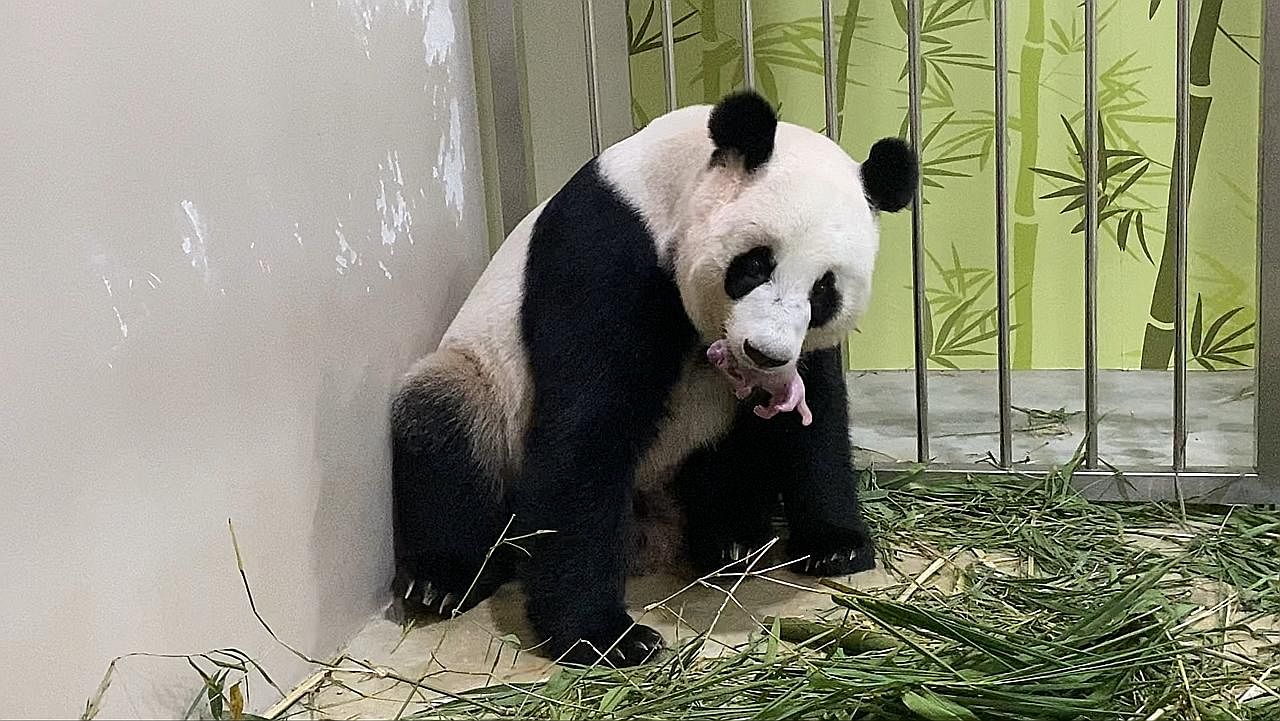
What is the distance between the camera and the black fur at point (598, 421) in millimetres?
1722

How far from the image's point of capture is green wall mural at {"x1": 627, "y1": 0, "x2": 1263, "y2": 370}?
8.98ft

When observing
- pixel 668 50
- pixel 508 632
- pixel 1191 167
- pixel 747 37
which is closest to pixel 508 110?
pixel 668 50

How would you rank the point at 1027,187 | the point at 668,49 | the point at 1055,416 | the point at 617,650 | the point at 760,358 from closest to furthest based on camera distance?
the point at 760,358
the point at 617,650
the point at 668,49
the point at 1055,416
the point at 1027,187

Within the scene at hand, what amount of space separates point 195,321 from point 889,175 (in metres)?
0.91

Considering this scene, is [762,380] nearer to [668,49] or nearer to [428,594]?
[428,594]

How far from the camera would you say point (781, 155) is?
1689 mm

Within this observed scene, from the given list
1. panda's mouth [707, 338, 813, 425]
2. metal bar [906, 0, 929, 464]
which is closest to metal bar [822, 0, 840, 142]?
metal bar [906, 0, 929, 464]

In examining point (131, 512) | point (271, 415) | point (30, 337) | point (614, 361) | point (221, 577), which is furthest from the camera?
point (614, 361)

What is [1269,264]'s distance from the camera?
2.07 meters

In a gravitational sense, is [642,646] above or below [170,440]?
below

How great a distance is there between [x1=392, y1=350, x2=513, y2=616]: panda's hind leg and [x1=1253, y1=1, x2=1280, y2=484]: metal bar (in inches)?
49.2

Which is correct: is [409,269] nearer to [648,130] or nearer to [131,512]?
[648,130]

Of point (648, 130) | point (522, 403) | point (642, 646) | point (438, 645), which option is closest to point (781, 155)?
point (648, 130)

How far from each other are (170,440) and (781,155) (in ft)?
2.76
